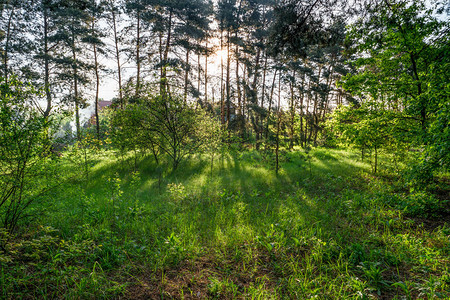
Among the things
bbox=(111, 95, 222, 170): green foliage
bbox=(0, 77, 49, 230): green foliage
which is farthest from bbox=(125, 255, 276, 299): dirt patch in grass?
bbox=(111, 95, 222, 170): green foliage

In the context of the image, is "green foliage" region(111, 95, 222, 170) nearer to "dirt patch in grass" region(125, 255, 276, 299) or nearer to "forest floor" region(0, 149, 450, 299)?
"forest floor" region(0, 149, 450, 299)

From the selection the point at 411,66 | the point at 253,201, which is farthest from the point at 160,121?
the point at 411,66

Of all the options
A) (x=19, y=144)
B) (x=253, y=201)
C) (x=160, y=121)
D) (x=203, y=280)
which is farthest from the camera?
(x=160, y=121)

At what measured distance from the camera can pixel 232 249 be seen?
371 centimetres

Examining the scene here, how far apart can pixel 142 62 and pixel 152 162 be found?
30.2 feet

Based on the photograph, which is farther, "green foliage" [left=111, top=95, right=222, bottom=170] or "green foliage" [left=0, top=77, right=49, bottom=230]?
"green foliage" [left=111, top=95, right=222, bottom=170]

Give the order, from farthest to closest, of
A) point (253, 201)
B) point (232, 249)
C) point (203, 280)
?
point (253, 201) → point (232, 249) → point (203, 280)

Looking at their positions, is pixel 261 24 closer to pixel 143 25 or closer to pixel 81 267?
pixel 143 25

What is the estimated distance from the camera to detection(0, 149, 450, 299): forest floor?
8.62ft

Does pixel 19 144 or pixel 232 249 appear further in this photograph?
pixel 232 249

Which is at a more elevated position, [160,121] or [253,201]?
[160,121]

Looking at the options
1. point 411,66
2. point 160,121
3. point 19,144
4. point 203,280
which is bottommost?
point 203,280

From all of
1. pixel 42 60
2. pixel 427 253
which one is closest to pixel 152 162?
pixel 427 253

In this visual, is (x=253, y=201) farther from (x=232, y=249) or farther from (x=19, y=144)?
(x=19, y=144)
